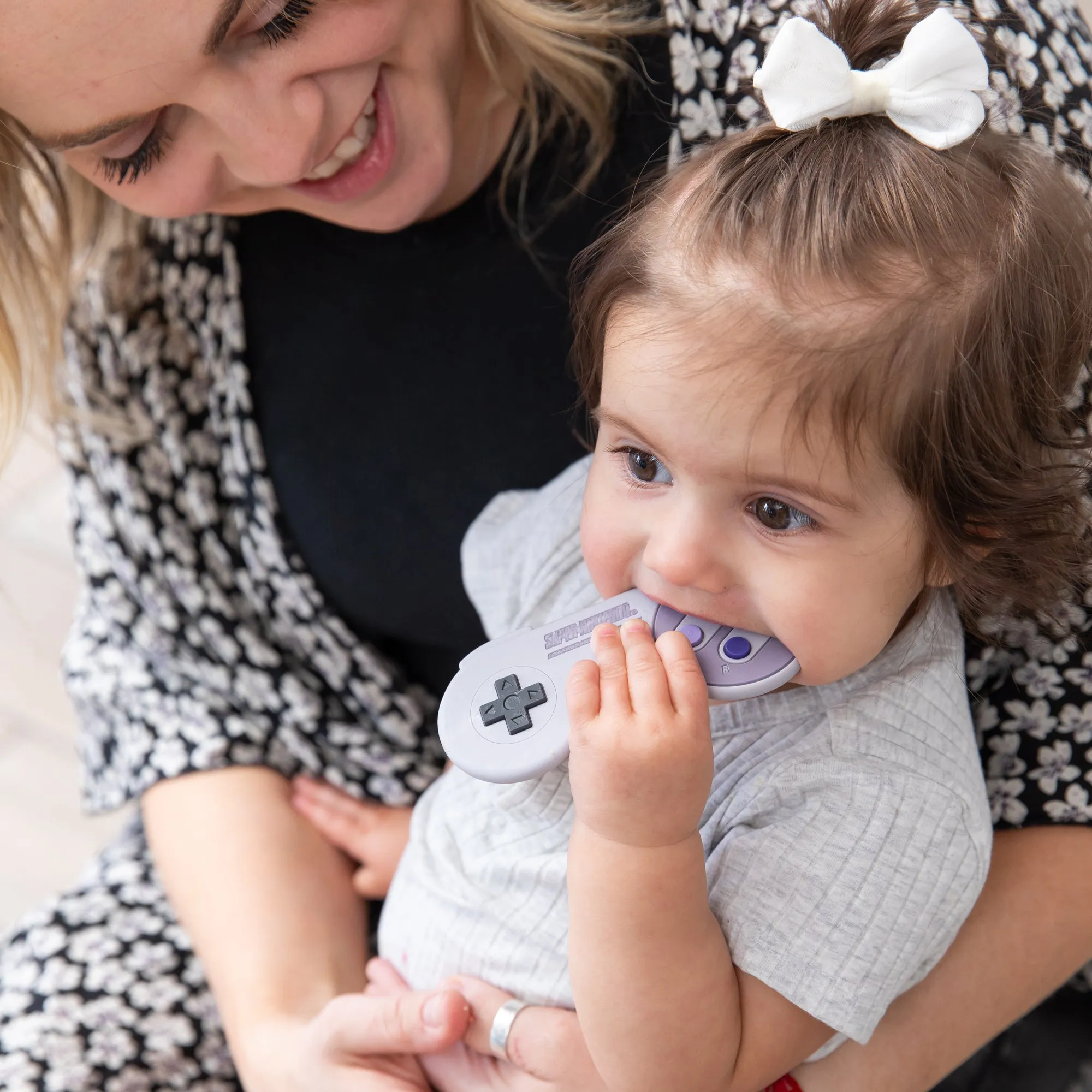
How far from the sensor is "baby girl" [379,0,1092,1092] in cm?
68

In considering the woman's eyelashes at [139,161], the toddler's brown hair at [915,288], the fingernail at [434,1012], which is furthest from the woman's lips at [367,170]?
the fingernail at [434,1012]

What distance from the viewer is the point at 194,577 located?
1.12 metres

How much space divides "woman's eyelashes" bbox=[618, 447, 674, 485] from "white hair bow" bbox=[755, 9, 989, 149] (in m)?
0.21

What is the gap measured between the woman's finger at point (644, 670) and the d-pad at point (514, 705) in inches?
3.0

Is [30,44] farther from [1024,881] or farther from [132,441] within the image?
[1024,881]

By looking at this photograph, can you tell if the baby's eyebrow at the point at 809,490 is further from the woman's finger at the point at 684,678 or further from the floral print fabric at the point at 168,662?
the floral print fabric at the point at 168,662

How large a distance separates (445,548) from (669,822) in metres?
0.40

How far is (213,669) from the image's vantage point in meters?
1.14

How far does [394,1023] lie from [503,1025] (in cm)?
9

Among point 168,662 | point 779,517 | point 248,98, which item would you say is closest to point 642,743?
point 779,517

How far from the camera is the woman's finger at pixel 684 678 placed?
0.72 metres

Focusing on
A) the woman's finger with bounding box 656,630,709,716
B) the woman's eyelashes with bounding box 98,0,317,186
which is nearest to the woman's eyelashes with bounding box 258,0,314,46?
the woman's eyelashes with bounding box 98,0,317,186

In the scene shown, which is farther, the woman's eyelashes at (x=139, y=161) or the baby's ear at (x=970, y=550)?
the woman's eyelashes at (x=139, y=161)

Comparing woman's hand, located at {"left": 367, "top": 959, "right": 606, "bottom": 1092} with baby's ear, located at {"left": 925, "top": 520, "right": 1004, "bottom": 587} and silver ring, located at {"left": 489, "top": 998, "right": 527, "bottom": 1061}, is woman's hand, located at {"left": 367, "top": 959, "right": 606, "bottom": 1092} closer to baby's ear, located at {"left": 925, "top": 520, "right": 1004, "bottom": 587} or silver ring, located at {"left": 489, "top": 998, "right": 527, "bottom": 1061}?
silver ring, located at {"left": 489, "top": 998, "right": 527, "bottom": 1061}
